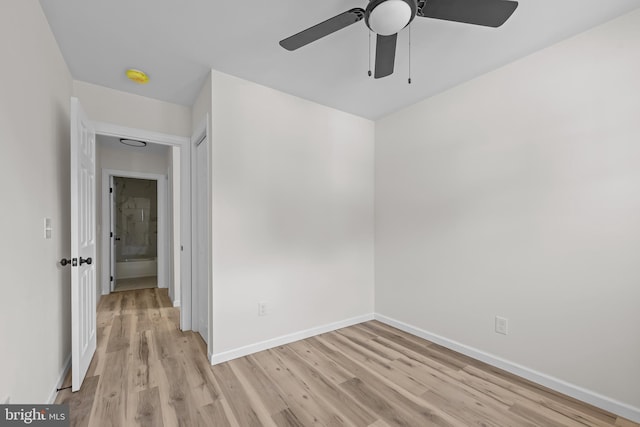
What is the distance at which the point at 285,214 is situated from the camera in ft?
9.11

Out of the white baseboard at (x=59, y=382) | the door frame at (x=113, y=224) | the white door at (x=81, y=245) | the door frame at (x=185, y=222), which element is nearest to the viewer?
the white baseboard at (x=59, y=382)

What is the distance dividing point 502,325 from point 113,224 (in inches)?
222

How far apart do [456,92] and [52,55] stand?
3130mm

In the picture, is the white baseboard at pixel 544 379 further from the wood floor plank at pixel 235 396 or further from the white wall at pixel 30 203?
the white wall at pixel 30 203

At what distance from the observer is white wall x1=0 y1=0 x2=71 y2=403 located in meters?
1.24

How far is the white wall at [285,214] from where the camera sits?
8.00 feet

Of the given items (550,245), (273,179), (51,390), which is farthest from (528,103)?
(51,390)

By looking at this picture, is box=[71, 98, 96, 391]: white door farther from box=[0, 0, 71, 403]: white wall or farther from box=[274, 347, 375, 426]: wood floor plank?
box=[274, 347, 375, 426]: wood floor plank

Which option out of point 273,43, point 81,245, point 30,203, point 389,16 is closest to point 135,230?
point 81,245

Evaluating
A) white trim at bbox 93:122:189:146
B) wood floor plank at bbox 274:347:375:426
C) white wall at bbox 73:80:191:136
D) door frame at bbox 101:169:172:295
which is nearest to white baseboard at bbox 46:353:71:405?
wood floor plank at bbox 274:347:375:426

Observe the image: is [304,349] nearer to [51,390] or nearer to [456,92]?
[51,390]

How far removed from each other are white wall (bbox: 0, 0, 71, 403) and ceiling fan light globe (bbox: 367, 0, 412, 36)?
1.61m

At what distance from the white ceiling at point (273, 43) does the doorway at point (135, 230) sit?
4483 mm

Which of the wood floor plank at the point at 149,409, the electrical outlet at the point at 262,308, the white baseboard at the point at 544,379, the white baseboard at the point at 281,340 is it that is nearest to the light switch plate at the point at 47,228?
the wood floor plank at the point at 149,409
